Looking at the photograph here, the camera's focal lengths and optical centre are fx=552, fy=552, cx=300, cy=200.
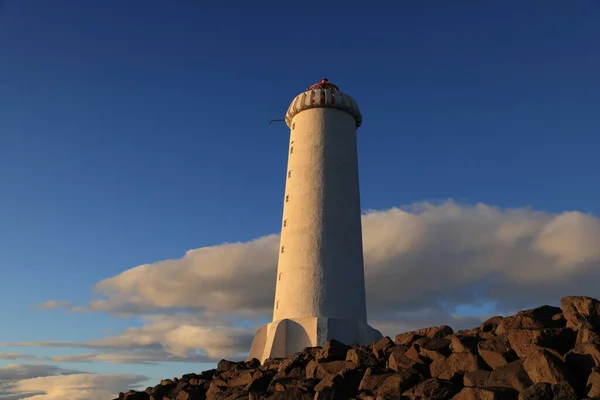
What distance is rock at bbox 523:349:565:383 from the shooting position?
31.6ft

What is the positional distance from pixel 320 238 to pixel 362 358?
10862 mm

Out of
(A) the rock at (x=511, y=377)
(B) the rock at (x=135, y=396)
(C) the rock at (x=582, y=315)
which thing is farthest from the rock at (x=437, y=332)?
(B) the rock at (x=135, y=396)

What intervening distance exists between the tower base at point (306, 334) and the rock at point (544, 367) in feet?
42.2

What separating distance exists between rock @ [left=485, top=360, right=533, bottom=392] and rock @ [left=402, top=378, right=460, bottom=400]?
747 millimetres

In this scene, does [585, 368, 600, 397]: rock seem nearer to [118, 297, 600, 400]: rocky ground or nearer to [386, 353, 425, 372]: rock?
[118, 297, 600, 400]: rocky ground

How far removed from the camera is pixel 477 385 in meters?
10.5

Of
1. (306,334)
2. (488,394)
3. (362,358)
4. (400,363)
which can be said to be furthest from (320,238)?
(488,394)

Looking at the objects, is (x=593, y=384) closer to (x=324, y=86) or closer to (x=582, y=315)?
(x=582, y=315)

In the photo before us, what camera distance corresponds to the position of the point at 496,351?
11.4 metres

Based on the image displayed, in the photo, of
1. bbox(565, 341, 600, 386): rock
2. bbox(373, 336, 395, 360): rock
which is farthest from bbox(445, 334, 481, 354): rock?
bbox(565, 341, 600, 386): rock

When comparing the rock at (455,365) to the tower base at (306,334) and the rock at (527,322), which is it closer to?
the rock at (527,322)

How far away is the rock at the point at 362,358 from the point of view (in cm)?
1343

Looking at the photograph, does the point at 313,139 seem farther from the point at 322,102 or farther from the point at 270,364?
the point at 270,364

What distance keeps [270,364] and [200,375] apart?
316 cm
